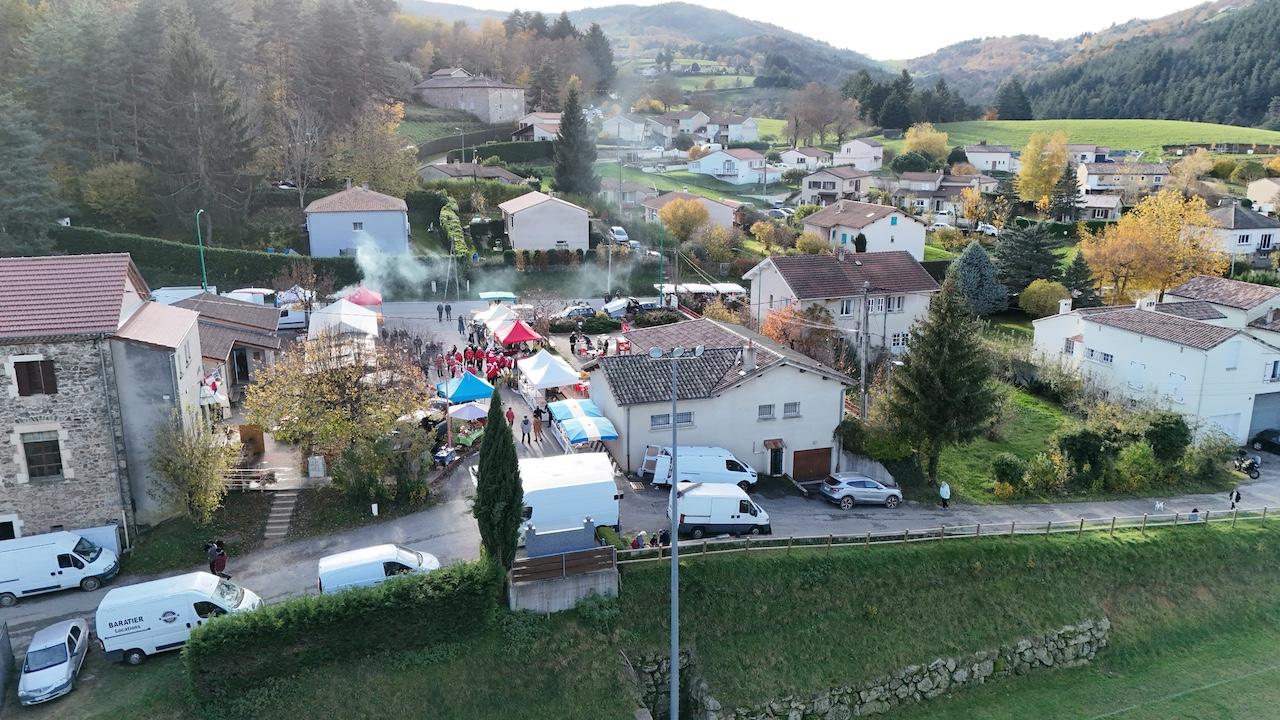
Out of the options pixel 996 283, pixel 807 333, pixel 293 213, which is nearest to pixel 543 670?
pixel 807 333

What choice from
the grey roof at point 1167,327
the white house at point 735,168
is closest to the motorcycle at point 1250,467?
the grey roof at point 1167,327

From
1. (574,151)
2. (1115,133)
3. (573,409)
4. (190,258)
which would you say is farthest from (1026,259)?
(1115,133)

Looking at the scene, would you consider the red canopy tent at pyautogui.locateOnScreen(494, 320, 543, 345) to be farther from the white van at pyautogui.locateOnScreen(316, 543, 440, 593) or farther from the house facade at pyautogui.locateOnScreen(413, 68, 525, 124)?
the house facade at pyautogui.locateOnScreen(413, 68, 525, 124)

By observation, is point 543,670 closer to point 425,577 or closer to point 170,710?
point 425,577

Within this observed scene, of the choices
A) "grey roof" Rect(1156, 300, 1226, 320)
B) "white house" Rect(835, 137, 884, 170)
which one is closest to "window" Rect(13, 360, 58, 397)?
"grey roof" Rect(1156, 300, 1226, 320)

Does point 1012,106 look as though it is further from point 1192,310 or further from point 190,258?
point 190,258

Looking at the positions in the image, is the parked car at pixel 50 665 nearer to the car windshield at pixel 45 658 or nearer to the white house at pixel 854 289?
the car windshield at pixel 45 658
